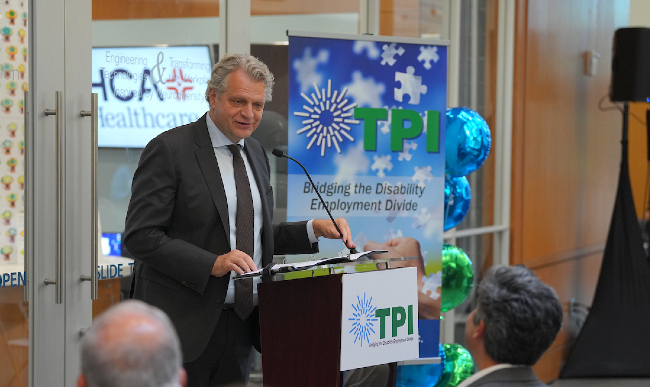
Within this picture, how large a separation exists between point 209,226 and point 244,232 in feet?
0.35

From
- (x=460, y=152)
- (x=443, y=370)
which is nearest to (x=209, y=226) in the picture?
(x=460, y=152)

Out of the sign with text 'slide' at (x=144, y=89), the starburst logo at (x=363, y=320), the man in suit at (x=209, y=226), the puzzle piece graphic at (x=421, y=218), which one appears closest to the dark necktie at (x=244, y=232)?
the man in suit at (x=209, y=226)

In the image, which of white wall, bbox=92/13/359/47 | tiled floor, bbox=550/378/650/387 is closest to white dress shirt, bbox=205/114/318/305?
white wall, bbox=92/13/359/47

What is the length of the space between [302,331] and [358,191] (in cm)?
148

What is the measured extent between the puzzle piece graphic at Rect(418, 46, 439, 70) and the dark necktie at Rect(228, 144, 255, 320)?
4.87 ft

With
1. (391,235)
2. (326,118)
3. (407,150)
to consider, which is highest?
(326,118)

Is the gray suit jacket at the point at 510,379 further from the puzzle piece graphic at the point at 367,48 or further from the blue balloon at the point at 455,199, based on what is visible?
the blue balloon at the point at 455,199

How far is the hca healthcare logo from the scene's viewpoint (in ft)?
5.94

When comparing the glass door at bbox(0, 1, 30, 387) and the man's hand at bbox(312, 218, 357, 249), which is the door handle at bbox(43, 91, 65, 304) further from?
the man's hand at bbox(312, 218, 357, 249)

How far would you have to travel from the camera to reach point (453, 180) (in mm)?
3912

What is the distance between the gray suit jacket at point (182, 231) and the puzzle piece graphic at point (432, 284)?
5.19 feet

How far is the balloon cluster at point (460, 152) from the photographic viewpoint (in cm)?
379

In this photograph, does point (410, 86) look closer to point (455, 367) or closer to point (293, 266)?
point (455, 367)

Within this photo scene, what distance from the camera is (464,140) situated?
12.4ft
